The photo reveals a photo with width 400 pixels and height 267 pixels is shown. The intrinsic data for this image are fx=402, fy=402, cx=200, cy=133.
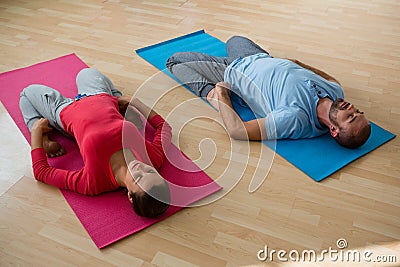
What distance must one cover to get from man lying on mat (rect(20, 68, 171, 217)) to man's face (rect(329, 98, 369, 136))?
0.76 metres

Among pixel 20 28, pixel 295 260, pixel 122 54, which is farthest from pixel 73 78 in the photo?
pixel 295 260

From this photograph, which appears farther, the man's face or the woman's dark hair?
the man's face

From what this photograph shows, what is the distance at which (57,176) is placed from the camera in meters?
1.64

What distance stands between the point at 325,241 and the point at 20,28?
2.57 m

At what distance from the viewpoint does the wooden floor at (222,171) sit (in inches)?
57.6

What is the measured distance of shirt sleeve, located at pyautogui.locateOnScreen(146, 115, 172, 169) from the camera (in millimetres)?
Result: 1721

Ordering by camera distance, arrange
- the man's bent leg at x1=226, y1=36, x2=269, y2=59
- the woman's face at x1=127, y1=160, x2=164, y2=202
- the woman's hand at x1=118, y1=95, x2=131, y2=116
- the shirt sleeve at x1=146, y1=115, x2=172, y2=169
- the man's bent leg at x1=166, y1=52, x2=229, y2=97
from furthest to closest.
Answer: the man's bent leg at x1=226, y1=36, x2=269, y2=59 < the man's bent leg at x1=166, y1=52, x2=229, y2=97 < the woman's hand at x1=118, y1=95, x2=131, y2=116 < the shirt sleeve at x1=146, y1=115, x2=172, y2=169 < the woman's face at x1=127, y1=160, x2=164, y2=202

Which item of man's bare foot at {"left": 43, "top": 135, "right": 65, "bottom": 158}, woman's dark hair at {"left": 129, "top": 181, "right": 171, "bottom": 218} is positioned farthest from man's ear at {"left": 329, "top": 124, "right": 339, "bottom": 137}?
man's bare foot at {"left": 43, "top": 135, "right": 65, "bottom": 158}

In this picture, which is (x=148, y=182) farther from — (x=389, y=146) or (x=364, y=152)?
(x=389, y=146)

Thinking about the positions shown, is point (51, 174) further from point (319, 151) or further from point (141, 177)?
point (319, 151)

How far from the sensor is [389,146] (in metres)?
1.89

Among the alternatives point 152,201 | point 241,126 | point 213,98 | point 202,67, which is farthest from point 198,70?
point 152,201

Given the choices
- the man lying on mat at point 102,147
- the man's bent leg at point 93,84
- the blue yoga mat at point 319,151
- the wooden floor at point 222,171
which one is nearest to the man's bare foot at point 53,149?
the man lying on mat at point 102,147

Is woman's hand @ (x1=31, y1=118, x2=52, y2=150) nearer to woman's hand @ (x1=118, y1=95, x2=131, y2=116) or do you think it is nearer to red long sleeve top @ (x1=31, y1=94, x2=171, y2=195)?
red long sleeve top @ (x1=31, y1=94, x2=171, y2=195)
